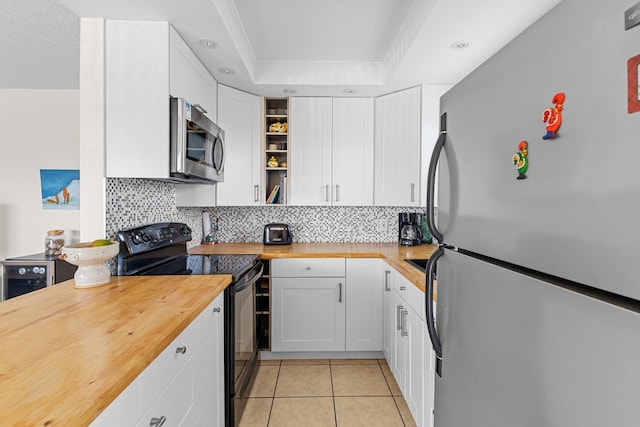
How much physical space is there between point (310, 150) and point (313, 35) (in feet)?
3.14

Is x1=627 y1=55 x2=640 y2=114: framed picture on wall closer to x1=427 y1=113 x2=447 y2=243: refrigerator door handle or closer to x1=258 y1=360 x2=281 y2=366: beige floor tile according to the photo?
x1=427 y1=113 x2=447 y2=243: refrigerator door handle

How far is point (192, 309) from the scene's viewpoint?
46.0 inches

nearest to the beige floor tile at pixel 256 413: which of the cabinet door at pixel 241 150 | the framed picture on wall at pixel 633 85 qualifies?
the cabinet door at pixel 241 150

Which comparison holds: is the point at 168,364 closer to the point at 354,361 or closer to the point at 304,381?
the point at 304,381

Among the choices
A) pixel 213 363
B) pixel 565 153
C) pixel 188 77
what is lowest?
pixel 213 363

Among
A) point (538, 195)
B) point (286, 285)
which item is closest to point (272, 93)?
point (286, 285)

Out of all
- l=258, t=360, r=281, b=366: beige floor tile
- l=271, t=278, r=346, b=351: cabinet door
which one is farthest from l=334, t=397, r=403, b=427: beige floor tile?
l=258, t=360, r=281, b=366: beige floor tile

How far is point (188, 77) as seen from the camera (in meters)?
1.95

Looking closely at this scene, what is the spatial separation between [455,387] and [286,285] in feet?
5.83

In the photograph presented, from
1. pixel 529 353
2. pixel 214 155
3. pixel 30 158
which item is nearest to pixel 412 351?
pixel 529 353

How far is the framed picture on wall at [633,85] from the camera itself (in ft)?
1.28

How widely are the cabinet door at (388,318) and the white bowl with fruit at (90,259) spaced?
68.1 inches

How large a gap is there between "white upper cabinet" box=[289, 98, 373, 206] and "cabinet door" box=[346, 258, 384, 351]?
62 centimetres

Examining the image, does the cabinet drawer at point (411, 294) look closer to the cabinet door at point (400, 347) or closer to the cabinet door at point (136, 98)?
the cabinet door at point (400, 347)
